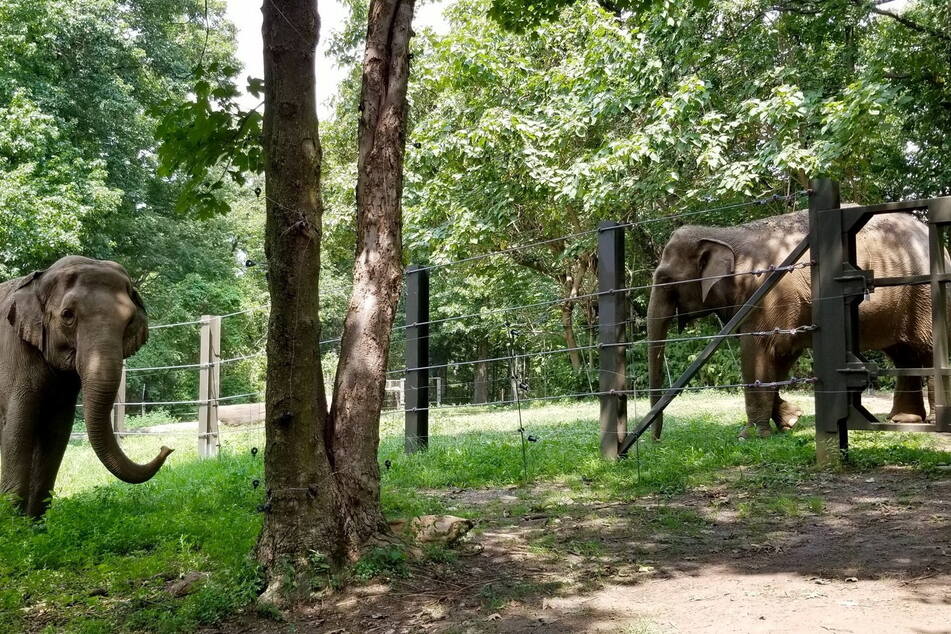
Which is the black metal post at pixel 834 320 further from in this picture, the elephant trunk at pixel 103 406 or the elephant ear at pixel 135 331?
the elephant ear at pixel 135 331

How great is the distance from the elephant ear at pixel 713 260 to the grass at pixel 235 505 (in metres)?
1.72

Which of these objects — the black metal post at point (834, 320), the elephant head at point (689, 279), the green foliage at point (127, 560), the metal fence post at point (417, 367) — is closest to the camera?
the green foliage at point (127, 560)

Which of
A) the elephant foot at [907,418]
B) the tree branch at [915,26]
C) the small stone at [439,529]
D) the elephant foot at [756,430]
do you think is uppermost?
the tree branch at [915,26]

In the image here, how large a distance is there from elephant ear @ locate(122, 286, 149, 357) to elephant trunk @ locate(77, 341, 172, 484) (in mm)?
334

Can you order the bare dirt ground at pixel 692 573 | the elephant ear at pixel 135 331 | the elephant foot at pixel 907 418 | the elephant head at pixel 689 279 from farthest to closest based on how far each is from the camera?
the elephant head at pixel 689 279 < the elephant foot at pixel 907 418 < the elephant ear at pixel 135 331 < the bare dirt ground at pixel 692 573

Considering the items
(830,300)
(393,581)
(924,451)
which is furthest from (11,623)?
(924,451)

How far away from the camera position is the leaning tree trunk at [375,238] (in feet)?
14.7

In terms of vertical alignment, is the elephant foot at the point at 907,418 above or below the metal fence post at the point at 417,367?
below

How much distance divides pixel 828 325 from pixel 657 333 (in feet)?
10.3

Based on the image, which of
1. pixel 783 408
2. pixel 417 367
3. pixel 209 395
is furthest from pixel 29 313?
pixel 783 408

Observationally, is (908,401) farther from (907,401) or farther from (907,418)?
(907,418)

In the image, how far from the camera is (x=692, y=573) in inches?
161

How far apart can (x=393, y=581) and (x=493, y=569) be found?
22.8 inches

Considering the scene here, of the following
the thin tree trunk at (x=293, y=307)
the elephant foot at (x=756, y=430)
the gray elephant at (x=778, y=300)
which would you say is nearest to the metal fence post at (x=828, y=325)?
the gray elephant at (x=778, y=300)
